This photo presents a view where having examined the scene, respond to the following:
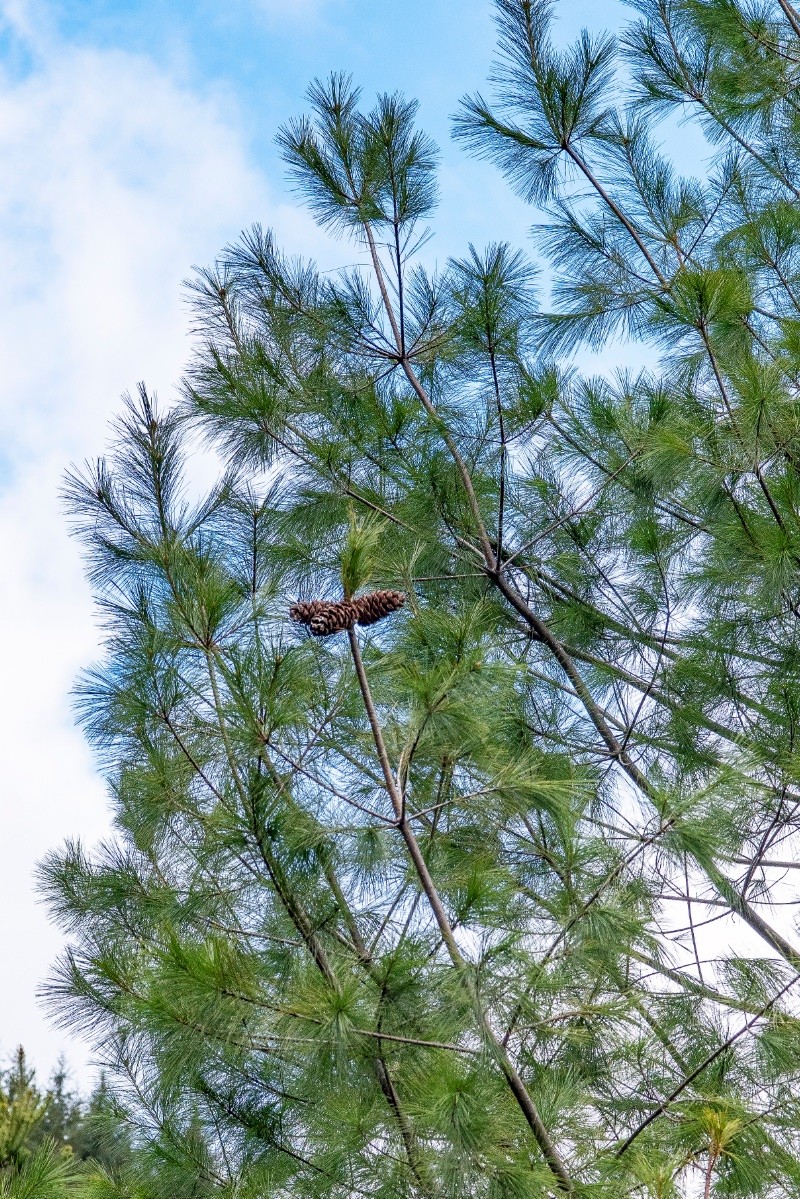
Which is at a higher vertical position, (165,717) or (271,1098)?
(165,717)

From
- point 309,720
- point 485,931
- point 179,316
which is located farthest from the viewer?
point 179,316

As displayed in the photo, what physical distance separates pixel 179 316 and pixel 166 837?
2.02m

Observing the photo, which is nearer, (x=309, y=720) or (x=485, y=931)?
(x=485, y=931)

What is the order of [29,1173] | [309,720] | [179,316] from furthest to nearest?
[179,316]
[29,1173]
[309,720]

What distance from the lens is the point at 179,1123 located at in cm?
317

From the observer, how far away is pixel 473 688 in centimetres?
233

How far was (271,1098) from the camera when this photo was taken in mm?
2926

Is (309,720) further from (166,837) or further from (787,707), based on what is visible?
(787,707)

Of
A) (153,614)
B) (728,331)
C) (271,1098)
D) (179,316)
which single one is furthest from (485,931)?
(179,316)

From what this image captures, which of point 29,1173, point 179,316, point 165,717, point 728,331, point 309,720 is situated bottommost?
point 29,1173

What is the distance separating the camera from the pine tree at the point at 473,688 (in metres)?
2.26

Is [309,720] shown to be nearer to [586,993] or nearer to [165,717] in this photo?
[165,717]

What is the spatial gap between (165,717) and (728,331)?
1947mm

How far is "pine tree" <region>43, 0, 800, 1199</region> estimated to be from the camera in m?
2.26
